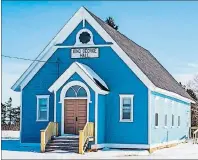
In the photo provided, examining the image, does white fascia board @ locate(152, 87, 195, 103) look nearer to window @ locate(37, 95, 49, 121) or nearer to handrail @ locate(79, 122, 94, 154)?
handrail @ locate(79, 122, 94, 154)

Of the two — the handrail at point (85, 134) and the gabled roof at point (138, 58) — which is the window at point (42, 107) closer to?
the handrail at point (85, 134)

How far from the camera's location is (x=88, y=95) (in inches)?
901

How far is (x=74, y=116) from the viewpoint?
76.7ft

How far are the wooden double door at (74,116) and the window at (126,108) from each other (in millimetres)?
1853

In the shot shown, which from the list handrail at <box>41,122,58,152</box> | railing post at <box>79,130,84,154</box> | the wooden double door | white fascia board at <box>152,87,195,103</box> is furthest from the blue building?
railing post at <box>79,130,84,154</box>

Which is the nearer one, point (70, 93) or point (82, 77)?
point (82, 77)

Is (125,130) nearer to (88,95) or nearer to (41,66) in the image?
(88,95)

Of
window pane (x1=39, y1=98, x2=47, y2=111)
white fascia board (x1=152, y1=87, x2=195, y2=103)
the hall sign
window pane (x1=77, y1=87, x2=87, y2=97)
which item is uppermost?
the hall sign

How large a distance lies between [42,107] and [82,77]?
3700mm

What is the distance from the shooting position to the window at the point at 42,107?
992 inches

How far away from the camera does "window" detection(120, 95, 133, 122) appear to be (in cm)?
2366

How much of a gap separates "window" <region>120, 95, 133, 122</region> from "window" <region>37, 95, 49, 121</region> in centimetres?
398

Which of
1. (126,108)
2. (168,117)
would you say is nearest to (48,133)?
(126,108)

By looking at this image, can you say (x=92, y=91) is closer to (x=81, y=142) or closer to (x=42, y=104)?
(x=81, y=142)
